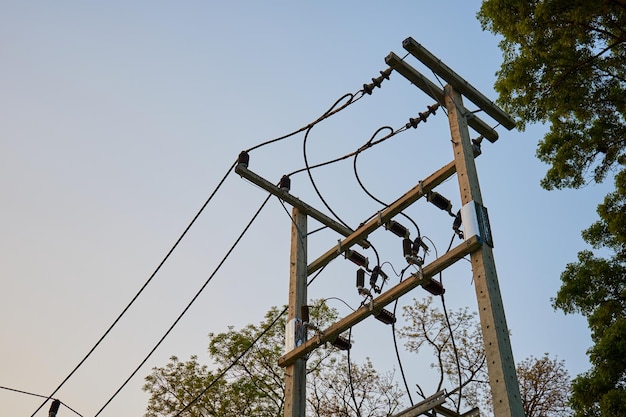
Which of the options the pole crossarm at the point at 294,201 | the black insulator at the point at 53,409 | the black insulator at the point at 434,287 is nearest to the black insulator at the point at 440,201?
the black insulator at the point at 434,287

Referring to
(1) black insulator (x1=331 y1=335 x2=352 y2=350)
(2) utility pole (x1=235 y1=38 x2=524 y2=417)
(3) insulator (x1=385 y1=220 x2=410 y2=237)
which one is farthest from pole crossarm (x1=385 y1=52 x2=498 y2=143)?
(1) black insulator (x1=331 y1=335 x2=352 y2=350)

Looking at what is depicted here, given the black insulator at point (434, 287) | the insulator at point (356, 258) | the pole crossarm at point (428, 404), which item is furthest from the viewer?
the insulator at point (356, 258)

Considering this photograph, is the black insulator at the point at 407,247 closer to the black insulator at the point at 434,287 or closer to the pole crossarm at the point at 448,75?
the black insulator at the point at 434,287

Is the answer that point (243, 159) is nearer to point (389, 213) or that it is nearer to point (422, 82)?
point (389, 213)

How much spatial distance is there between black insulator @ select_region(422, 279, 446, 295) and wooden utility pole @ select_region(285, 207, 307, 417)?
1.76 meters

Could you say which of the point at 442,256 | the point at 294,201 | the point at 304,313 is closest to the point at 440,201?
the point at 442,256

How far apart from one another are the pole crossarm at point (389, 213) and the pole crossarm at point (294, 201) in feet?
0.88

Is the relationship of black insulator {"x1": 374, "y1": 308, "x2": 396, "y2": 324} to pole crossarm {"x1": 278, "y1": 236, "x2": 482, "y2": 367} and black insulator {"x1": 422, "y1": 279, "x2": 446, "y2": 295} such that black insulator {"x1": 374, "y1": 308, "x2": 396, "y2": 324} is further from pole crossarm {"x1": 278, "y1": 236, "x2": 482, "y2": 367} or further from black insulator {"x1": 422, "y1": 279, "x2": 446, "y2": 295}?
black insulator {"x1": 422, "y1": 279, "x2": 446, "y2": 295}

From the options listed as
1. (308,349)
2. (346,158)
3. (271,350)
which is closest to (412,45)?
(346,158)

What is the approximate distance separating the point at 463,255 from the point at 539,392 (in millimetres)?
17928

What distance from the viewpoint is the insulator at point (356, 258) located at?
7699 mm

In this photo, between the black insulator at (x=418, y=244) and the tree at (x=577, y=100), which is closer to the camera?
the black insulator at (x=418, y=244)

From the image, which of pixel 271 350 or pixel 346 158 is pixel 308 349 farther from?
pixel 271 350

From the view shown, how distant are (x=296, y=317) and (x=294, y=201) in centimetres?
171
